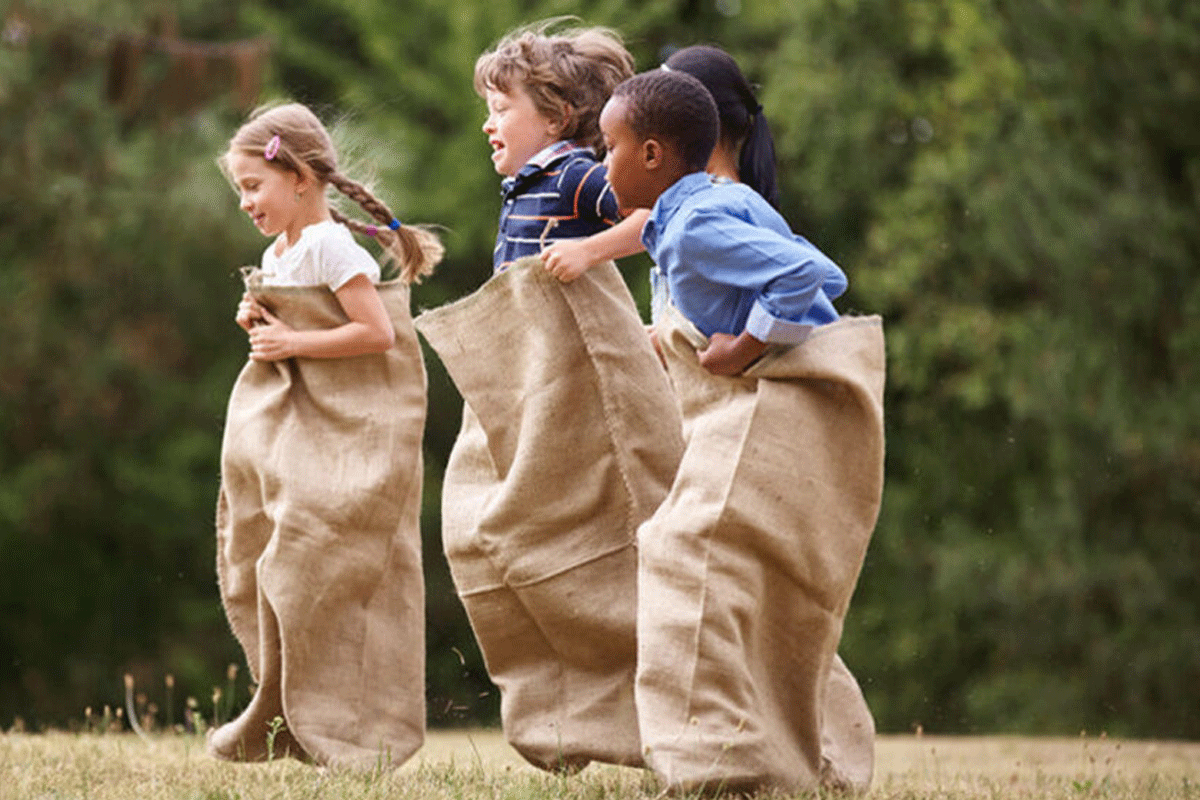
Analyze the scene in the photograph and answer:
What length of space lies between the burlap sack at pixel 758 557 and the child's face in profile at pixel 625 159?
32 cm

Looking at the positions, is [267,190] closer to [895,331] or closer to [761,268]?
[761,268]

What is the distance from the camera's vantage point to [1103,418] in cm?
1495

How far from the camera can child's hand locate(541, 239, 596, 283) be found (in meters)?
4.84

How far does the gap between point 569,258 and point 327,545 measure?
1.00m

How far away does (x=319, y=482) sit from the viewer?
16.6 feet

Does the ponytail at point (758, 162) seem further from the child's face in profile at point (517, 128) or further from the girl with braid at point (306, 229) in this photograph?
the girl with braid at point (306, 229)

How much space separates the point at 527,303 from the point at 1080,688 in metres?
12.4

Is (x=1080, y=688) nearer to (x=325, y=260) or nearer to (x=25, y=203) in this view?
(x=25, y=203)

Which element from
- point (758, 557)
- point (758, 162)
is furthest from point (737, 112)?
point (758, 557)

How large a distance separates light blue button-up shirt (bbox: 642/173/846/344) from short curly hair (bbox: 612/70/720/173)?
0.08 meters

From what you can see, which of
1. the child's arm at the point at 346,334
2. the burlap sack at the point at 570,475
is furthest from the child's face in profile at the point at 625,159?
the child's arm at the point at 346,334

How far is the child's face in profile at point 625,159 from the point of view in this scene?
4.46m

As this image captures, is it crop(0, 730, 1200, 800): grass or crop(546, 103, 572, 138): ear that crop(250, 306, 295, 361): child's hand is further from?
crop(0, 730, 1200, 800): grass

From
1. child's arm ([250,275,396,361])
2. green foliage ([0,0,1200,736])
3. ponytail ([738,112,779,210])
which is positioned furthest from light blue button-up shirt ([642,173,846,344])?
green foliage ([0,0,1200,736])
